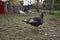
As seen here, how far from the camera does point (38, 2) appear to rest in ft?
77.3

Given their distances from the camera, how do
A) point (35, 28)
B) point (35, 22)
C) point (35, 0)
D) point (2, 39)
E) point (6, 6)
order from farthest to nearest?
point (35, 0)
point (6, 6)
point (35, 28)
point (35, 22)
point (2, 39)

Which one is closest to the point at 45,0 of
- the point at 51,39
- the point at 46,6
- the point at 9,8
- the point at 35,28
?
the point at 46,6

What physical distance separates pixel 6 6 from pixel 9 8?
1.12 ft

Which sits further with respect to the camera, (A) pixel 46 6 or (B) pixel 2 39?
(A) pixel 46 6

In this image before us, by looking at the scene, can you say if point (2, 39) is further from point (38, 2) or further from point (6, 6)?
point (38, 2)

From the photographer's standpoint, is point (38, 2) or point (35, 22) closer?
point (35, 22)

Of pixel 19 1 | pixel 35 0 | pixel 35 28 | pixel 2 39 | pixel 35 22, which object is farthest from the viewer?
pixel 35 0

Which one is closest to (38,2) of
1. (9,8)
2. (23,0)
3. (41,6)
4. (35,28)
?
(41,6)

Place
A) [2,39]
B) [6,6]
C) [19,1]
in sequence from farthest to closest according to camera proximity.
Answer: [19,1], [6,6], [2,39]

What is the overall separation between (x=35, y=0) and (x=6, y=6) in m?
7.19

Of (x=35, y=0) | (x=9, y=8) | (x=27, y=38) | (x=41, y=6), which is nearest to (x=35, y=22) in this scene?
(x=27, y=38)

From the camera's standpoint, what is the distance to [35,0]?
2498cm

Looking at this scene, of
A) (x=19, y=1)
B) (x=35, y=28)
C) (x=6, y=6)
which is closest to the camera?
(x=35, y=28)

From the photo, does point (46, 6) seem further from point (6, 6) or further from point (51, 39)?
point (51, 39)
